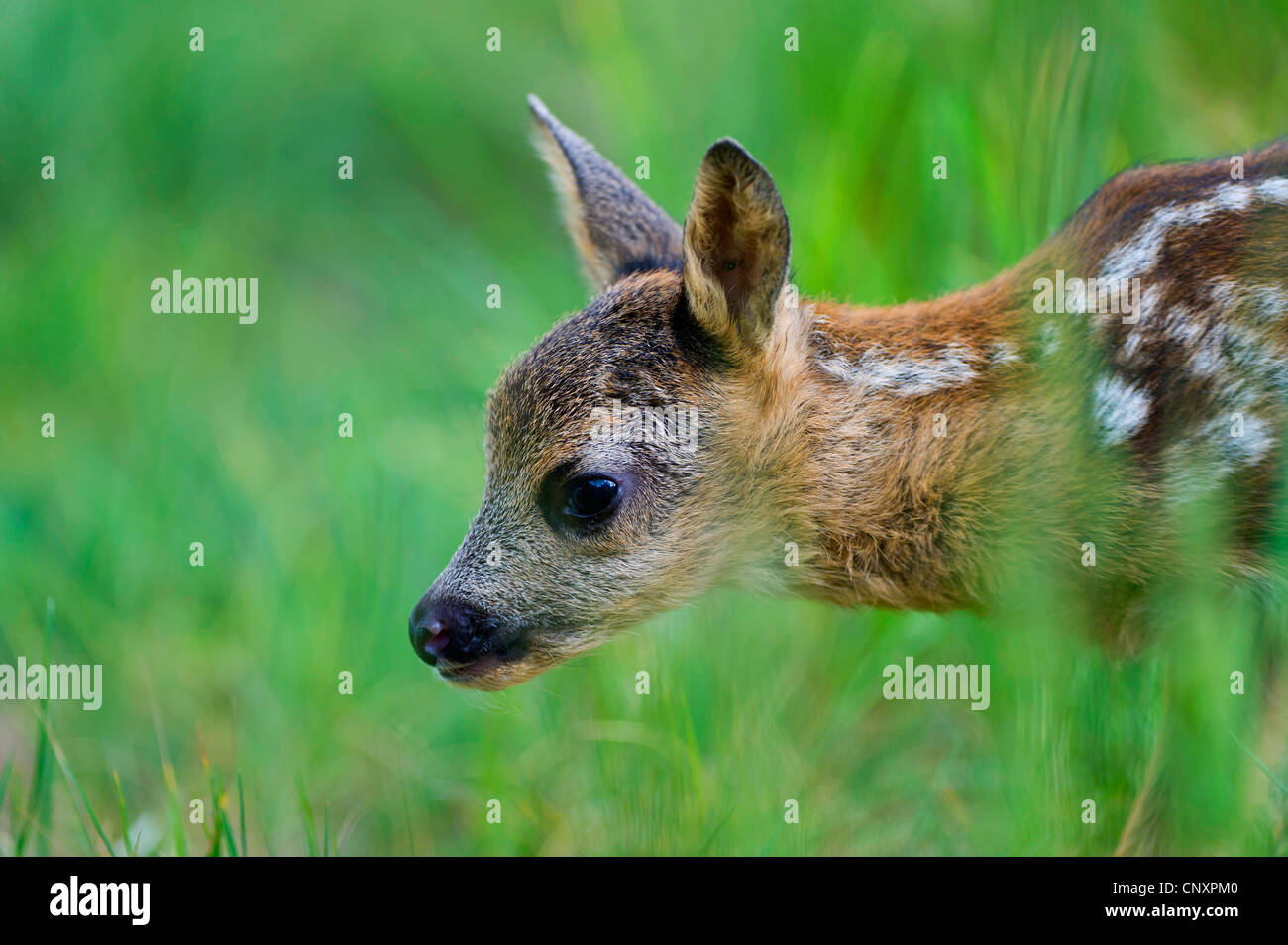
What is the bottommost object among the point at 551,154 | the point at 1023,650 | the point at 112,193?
the point at 1023,650

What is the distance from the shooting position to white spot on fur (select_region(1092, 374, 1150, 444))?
150 inches

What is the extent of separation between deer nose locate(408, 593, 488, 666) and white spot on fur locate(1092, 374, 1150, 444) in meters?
1.88

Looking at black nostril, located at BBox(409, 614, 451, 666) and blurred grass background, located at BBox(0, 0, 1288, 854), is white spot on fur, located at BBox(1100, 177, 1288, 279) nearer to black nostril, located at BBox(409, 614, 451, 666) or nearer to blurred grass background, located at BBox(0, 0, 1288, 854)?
blurred grass background, located at BBox(0, 0, 1288, 854)

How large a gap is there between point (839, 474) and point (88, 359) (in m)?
4.73

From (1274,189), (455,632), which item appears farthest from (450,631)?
(1274,189)

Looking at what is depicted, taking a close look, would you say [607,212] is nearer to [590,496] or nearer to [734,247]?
[734,247]

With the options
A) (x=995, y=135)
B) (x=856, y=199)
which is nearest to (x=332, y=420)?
(x=856, y=199)

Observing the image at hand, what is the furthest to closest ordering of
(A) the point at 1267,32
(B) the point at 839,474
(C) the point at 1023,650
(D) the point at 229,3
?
(D) the point at 229,3, (A) the point at 1267,32, (B) the point at 839,474, (C) the point at 1023,650

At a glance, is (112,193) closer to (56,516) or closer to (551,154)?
(56,516)

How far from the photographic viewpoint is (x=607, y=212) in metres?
4.89

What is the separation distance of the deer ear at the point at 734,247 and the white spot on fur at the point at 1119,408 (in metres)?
0.98

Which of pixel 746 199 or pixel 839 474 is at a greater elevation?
pixel 746 199

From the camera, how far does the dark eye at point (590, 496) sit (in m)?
4.02

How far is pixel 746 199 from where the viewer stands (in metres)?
3.86
